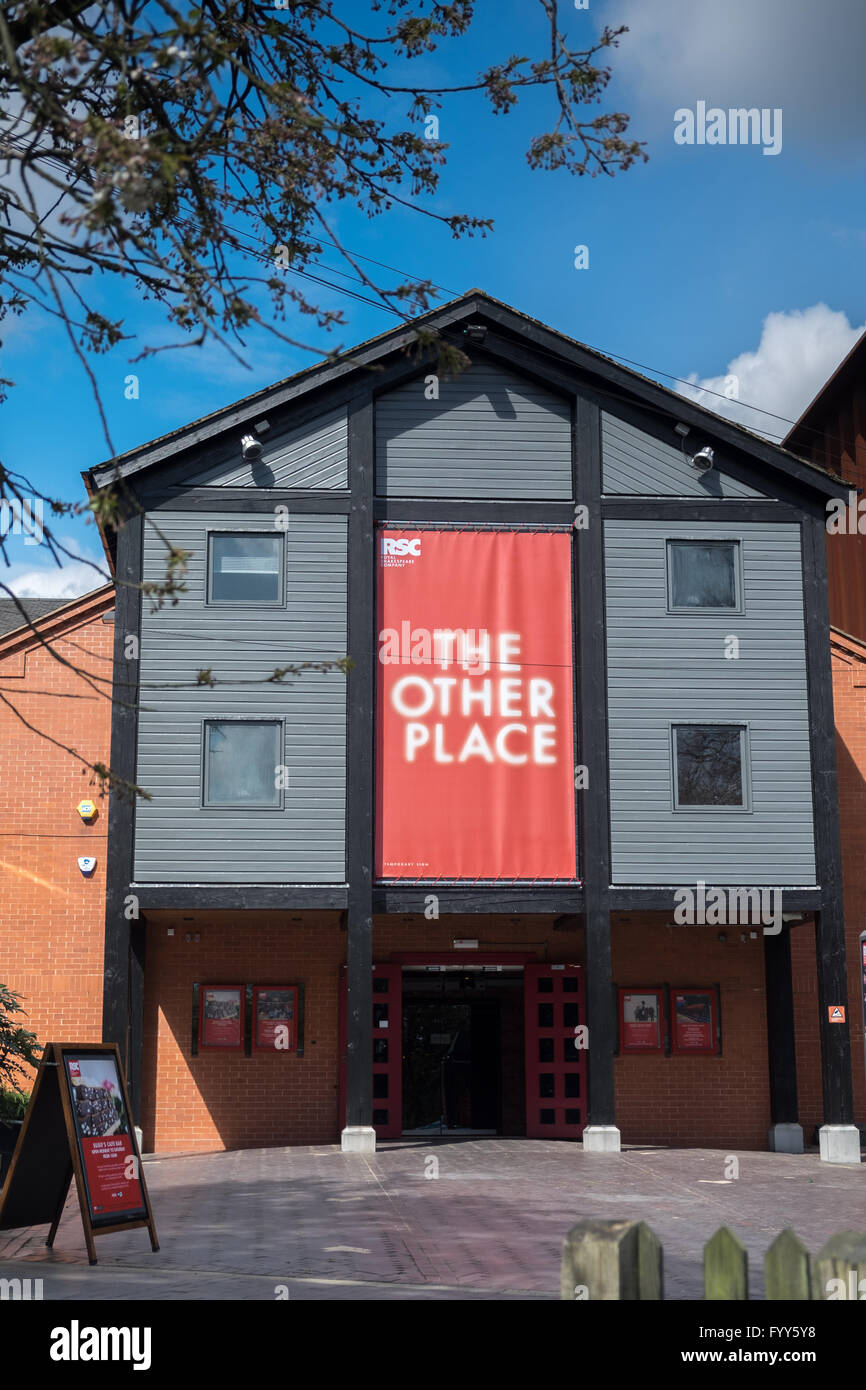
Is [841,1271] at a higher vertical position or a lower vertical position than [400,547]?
lower

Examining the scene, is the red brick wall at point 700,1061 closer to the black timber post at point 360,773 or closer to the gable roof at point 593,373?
the black timber post at point 360,773

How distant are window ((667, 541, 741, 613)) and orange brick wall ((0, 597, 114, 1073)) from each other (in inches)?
343

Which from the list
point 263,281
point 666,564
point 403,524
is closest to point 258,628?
point 403,524

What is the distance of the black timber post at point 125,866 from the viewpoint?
20344 millimetres

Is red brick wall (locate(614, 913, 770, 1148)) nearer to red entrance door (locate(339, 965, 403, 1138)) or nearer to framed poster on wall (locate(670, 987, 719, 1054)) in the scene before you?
framed poster on wall (locate(670, 987, 719, 1054))

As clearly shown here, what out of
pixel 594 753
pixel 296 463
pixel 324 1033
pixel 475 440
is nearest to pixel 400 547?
pixel 296 463

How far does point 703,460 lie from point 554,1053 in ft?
30.3

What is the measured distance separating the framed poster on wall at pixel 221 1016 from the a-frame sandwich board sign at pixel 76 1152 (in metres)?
10.8

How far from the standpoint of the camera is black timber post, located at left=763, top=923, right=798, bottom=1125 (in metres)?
23.1

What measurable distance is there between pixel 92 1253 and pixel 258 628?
11668mm

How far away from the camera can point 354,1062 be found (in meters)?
20.3

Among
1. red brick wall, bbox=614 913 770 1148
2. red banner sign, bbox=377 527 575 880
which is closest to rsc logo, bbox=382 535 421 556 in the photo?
red banner sign, bbox=377 527 575 880

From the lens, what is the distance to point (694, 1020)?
23.7m

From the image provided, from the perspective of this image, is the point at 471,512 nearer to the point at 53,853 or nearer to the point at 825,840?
the point at 825,840
